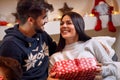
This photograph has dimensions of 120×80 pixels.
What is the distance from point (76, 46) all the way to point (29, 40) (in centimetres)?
37

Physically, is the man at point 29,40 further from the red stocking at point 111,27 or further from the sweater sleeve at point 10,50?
the red stocking at point 111,27

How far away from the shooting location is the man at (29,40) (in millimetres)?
1632

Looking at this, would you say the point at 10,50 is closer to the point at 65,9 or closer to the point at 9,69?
the point at 9,69

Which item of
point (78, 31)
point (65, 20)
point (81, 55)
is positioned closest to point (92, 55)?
point (81, 55)

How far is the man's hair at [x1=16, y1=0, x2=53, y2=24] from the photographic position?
169 cm

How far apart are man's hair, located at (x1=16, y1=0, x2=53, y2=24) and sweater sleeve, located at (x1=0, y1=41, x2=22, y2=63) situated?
0.66 feet

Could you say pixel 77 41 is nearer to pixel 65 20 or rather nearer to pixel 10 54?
pixel 65 20

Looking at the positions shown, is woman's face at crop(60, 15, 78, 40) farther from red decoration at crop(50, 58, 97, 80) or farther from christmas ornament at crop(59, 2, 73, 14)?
christmas ornament at crop(59, 2, 73, 14)

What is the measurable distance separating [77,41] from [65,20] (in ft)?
0.62

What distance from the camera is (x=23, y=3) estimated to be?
1703mm

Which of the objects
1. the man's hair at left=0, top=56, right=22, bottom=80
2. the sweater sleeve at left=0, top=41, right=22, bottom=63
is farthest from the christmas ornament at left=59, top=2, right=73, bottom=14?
the man's hair at left=0, top=56, right=22, bottom=80

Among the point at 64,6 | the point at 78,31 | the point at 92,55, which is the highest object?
the point at 64,6

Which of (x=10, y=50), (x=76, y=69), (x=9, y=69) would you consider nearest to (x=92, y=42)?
A: (x=76, y=69)

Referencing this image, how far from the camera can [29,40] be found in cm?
171
